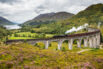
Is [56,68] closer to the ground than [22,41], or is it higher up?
closer to the ground

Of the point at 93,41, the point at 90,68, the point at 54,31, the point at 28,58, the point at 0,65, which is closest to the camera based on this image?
the point at 0,65

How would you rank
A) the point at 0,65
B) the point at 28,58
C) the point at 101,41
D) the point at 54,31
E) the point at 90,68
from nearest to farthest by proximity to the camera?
the point at 0,65, the point at 90,68, the point at 28,58, the point at 101,41, the point at 54,31

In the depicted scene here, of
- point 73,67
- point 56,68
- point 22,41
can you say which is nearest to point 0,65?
point 56,68

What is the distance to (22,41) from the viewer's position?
184 feet

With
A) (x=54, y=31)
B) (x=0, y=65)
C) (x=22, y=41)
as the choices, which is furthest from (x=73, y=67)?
(x=54, y=31)

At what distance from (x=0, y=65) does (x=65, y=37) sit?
5012 cm

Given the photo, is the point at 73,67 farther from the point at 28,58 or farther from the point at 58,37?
the point at 58,37

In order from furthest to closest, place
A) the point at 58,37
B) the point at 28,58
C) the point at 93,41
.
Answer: the point at 93,41
the point at 58,37
the point at 28,58

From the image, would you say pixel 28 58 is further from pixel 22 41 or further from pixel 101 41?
pixel 101 41

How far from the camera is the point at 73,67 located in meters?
27.6

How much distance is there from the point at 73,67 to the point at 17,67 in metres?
13.3

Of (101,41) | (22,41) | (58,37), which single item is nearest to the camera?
(22,41)

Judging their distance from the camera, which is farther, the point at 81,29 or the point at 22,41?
the point at 81,29

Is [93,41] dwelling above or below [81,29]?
below
